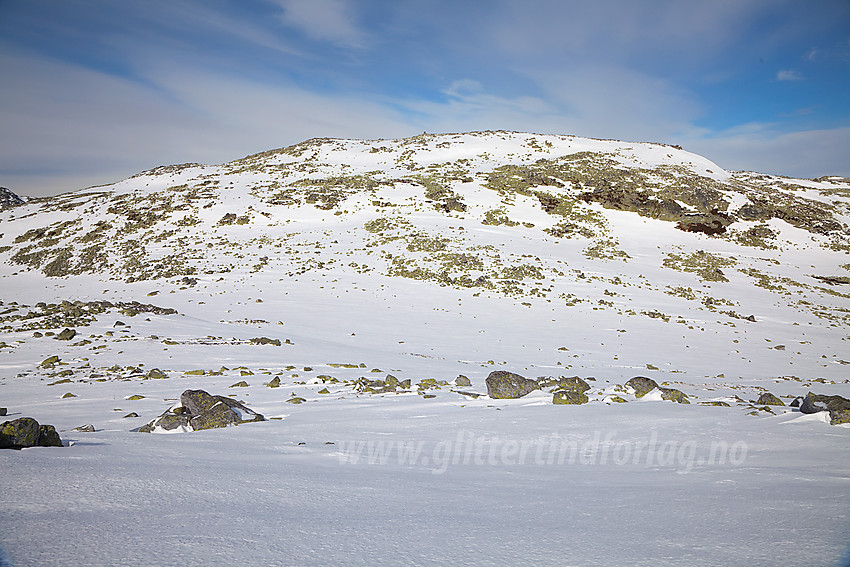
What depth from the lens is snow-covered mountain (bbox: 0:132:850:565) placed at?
13.1ft

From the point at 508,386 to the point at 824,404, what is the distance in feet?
19.3

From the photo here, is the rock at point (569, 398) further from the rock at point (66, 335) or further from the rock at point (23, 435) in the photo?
the rock at point (66, 335)

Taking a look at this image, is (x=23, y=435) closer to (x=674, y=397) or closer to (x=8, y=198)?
(x=674, y=397)

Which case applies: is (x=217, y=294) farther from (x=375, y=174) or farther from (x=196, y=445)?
(x=375, y=174)

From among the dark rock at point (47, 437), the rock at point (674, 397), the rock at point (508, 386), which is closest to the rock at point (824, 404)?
the rock at point (674, 397)

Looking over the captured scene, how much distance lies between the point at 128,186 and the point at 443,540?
2554 inches

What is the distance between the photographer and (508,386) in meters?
9.87

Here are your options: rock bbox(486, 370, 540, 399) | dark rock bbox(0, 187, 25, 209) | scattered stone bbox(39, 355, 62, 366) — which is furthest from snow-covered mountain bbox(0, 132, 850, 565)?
dark rock bbox(0, 187, 25, 209)

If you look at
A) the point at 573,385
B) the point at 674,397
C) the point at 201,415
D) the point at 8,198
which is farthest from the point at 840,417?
the point at 8,198

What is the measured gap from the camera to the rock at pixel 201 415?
696 cm

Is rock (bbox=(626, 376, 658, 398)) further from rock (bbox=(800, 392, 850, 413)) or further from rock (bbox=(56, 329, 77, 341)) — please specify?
rock (bbox=(56, 329, 77, 341))

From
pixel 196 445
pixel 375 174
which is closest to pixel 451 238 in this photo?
pixel 375 174

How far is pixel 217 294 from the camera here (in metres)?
24.0

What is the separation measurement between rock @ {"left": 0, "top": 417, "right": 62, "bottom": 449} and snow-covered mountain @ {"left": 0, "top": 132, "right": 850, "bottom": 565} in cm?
43
